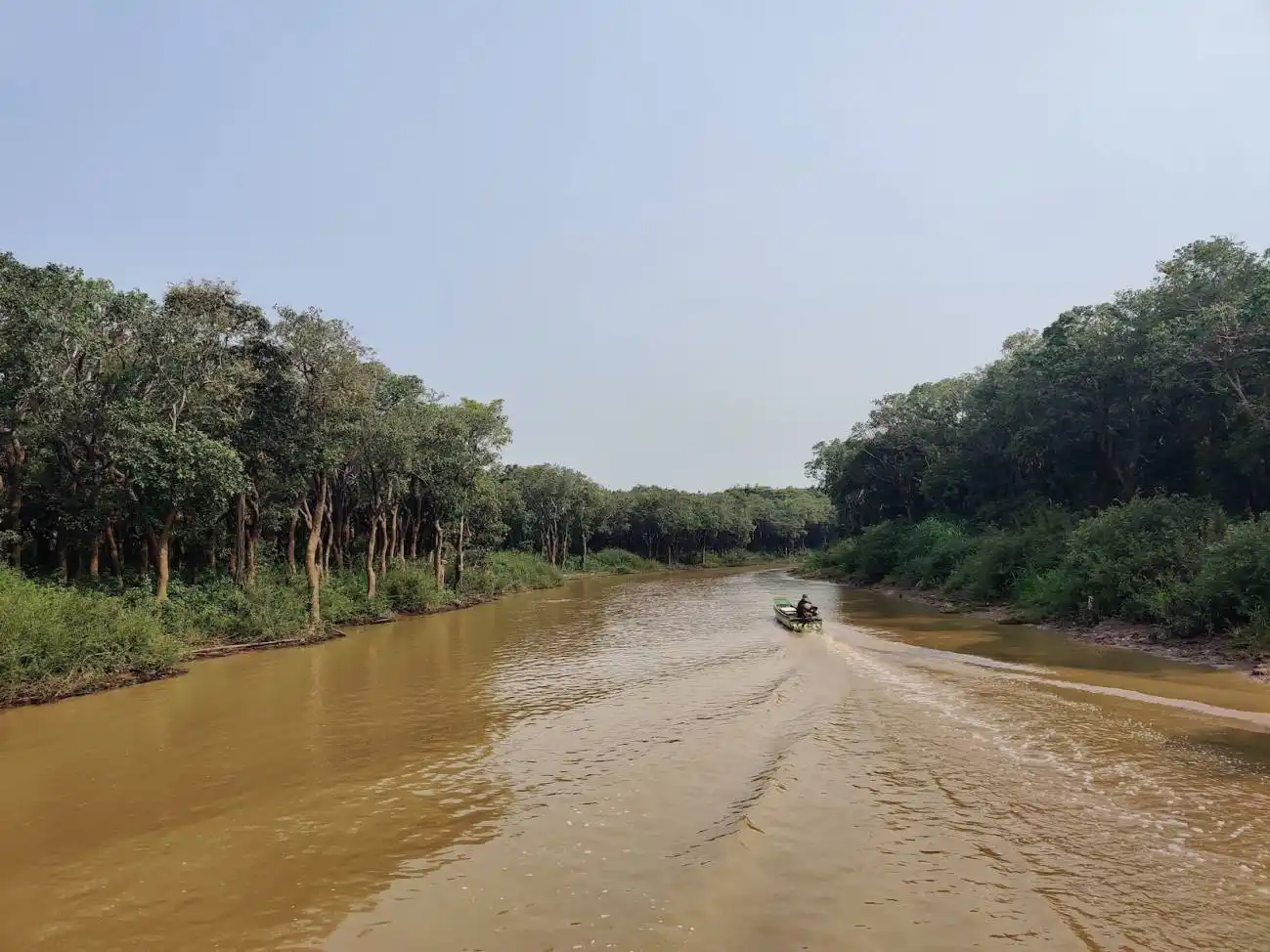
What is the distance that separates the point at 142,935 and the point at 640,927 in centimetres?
480

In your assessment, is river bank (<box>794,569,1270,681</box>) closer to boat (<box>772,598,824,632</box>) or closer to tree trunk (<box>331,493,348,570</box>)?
boat (<box>772,598,824,632</box>)

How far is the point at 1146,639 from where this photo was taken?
66.5 feet

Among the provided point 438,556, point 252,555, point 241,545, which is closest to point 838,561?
point 438,556

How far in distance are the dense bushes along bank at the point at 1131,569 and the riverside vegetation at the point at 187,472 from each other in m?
25.1

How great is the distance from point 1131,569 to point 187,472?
96.3 feet

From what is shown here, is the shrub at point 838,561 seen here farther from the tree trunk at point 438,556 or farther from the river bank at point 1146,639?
the tree trunk at point 438,556

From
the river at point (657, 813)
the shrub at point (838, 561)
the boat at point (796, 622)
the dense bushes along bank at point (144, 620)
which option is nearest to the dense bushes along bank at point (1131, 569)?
the river at point (657, 813)

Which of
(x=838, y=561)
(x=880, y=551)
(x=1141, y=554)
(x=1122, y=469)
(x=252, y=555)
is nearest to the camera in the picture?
(x=1141, y=554)

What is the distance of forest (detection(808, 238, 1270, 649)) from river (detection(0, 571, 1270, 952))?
4.71 metres

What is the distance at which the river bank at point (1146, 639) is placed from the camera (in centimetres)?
1672

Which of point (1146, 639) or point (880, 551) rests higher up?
point (880, 551)

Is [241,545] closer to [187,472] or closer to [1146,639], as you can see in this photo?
[187,472]

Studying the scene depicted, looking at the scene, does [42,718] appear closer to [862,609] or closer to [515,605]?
[515,605]

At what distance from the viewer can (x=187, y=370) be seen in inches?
931
